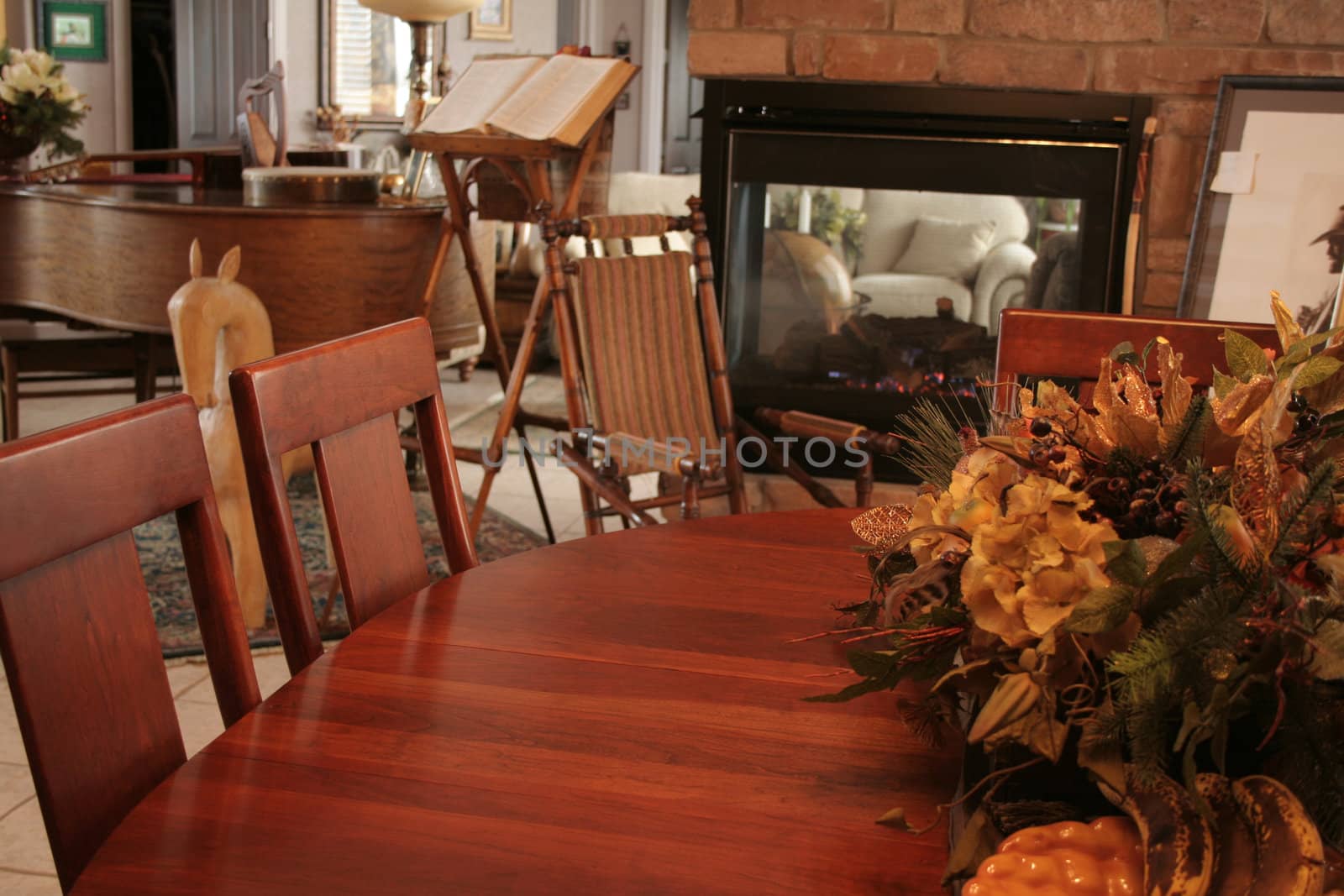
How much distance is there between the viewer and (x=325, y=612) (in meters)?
2.96

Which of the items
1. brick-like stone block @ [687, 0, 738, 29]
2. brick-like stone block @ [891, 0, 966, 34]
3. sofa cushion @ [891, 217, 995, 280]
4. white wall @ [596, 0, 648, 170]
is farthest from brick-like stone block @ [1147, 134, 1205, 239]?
white wall @ [596, 0, 648, 170]

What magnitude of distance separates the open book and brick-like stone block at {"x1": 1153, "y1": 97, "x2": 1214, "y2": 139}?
1231mm

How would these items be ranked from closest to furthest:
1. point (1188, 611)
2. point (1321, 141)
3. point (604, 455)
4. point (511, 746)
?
point (1188, 611), point (511, 746), point (604, 455), point (1321, 141)

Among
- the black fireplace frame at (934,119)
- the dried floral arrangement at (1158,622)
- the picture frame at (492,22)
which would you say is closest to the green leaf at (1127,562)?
the dried floral arrangement at (1158,622)

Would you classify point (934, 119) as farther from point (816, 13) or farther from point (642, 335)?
point (642, 335)

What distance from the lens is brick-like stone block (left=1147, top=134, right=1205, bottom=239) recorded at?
3.08 meters

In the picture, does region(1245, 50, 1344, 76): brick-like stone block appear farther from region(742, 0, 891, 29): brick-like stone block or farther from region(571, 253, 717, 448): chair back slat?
region(571, 253, 717, 448): chair back slat

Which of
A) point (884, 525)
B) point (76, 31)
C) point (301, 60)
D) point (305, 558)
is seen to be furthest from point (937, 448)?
point (301, 60)

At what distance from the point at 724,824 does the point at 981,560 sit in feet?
0.86

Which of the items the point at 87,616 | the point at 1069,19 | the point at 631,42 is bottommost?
the point at 87,616

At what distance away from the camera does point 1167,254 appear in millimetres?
3182

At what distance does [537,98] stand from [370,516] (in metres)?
1.97

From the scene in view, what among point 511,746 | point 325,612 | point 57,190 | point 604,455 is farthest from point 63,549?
point 57,190

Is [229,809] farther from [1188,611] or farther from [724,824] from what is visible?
[1188,611]
